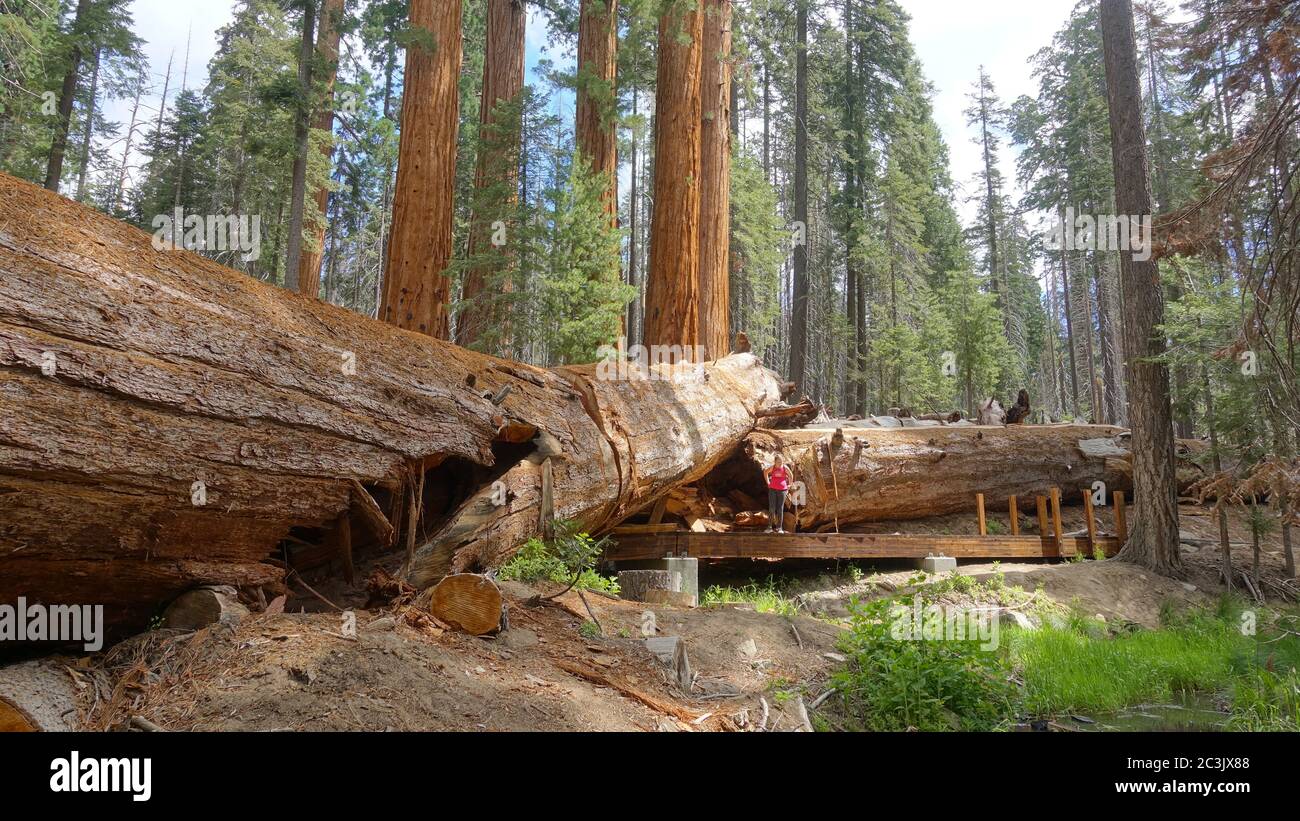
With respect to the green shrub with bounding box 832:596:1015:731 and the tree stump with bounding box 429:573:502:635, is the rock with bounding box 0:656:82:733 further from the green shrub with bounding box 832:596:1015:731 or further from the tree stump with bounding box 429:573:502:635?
the green shrub with bounding box 832:596:1015:731

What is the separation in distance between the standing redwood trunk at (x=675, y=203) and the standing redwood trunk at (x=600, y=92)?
1.36 meters

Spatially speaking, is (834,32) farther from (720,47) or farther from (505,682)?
(505,682)

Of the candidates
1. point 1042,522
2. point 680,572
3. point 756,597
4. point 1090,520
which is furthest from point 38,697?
point 1090,520

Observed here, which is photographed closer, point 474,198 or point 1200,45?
point 1200,45

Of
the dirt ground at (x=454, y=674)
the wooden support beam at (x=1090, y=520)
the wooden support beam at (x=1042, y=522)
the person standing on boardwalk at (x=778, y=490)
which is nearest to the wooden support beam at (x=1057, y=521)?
the wooden support beam at (x=1042, y=522)

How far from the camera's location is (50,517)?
9.70ft

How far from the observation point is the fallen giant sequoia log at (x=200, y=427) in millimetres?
2918

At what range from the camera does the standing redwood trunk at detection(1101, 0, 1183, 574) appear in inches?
407

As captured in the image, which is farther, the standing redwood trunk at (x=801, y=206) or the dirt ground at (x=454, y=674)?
the standing redwood trunk at (x=801, y=206)

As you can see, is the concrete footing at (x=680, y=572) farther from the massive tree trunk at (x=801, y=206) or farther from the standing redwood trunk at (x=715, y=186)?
the massive tree trunk at (x=801, y=206)

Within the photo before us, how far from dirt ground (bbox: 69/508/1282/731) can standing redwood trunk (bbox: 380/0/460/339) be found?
17.3 feet
